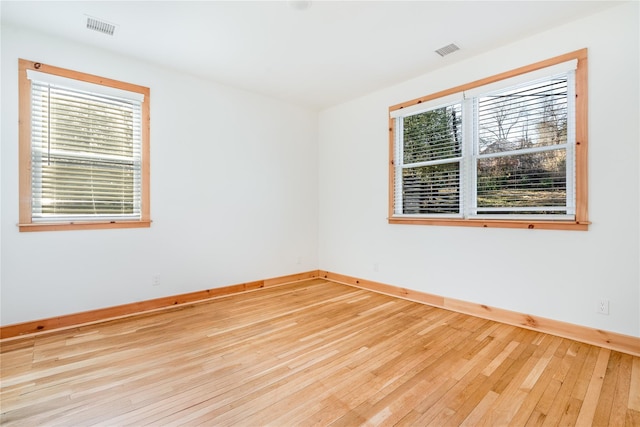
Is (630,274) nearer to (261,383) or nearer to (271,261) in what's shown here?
(261,383)

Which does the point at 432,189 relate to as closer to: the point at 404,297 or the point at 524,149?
the point at 524,149

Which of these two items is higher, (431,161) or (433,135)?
(433,135)

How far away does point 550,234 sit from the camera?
287 cm

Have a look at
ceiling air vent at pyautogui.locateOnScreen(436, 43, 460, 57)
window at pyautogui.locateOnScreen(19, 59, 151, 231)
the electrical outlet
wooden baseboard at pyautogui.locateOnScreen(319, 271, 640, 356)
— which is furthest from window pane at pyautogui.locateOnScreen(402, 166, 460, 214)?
window at pyautogui.locateOnScreen(19, 59, 151, 231)

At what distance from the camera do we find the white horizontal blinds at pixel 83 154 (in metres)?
2.91

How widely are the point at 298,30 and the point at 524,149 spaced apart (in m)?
2.48

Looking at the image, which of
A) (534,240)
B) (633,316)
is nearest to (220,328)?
(534,240)

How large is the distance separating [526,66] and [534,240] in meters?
1.71

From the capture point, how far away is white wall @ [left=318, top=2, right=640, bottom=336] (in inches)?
98.3

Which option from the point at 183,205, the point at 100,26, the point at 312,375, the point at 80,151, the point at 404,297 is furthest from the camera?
the point at 404,297

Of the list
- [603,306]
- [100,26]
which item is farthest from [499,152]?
[100,26]

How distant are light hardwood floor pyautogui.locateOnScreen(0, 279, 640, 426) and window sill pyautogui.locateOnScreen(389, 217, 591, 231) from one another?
3.26ft

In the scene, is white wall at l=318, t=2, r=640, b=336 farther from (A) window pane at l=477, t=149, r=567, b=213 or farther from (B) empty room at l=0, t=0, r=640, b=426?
(A) window pane at l=477, t=149, r=567, b=213

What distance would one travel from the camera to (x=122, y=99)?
3.35 meters
